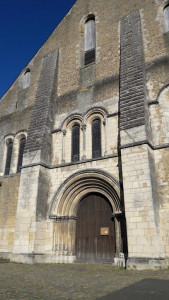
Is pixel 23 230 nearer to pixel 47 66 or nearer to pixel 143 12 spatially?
pixel 47 66

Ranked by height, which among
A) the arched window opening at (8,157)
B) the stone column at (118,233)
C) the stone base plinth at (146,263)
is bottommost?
the stone base plinth at (146,263)

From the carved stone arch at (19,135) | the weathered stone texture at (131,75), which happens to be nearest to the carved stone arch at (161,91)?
the weathered stone texture at (131,75)

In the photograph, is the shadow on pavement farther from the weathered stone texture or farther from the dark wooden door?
the weathered stone texture

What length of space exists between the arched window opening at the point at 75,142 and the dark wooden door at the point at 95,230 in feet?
6.30

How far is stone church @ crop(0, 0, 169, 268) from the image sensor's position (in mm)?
8531

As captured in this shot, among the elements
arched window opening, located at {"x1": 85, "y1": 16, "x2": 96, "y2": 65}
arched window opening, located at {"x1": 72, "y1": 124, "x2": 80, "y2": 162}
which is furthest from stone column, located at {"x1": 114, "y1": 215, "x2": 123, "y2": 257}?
arched window opening, located at {"x1": 85, "y1": 16, "x2": 96, "y2": 65}

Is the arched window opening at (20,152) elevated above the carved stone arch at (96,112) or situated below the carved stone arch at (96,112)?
below

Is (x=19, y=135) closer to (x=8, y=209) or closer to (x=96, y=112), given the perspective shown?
(x=8, y=209)

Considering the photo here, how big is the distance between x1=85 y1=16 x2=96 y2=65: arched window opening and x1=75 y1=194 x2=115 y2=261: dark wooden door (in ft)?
24.1

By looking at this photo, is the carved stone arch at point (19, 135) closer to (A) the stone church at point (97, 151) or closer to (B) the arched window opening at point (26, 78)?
(A) the stone church at point (97, 151)

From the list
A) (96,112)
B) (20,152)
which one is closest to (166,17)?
(96,112)

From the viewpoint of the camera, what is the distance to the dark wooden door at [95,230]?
969 cm

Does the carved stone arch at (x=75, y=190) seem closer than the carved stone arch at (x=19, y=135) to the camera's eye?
Yes

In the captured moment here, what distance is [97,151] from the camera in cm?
1090
